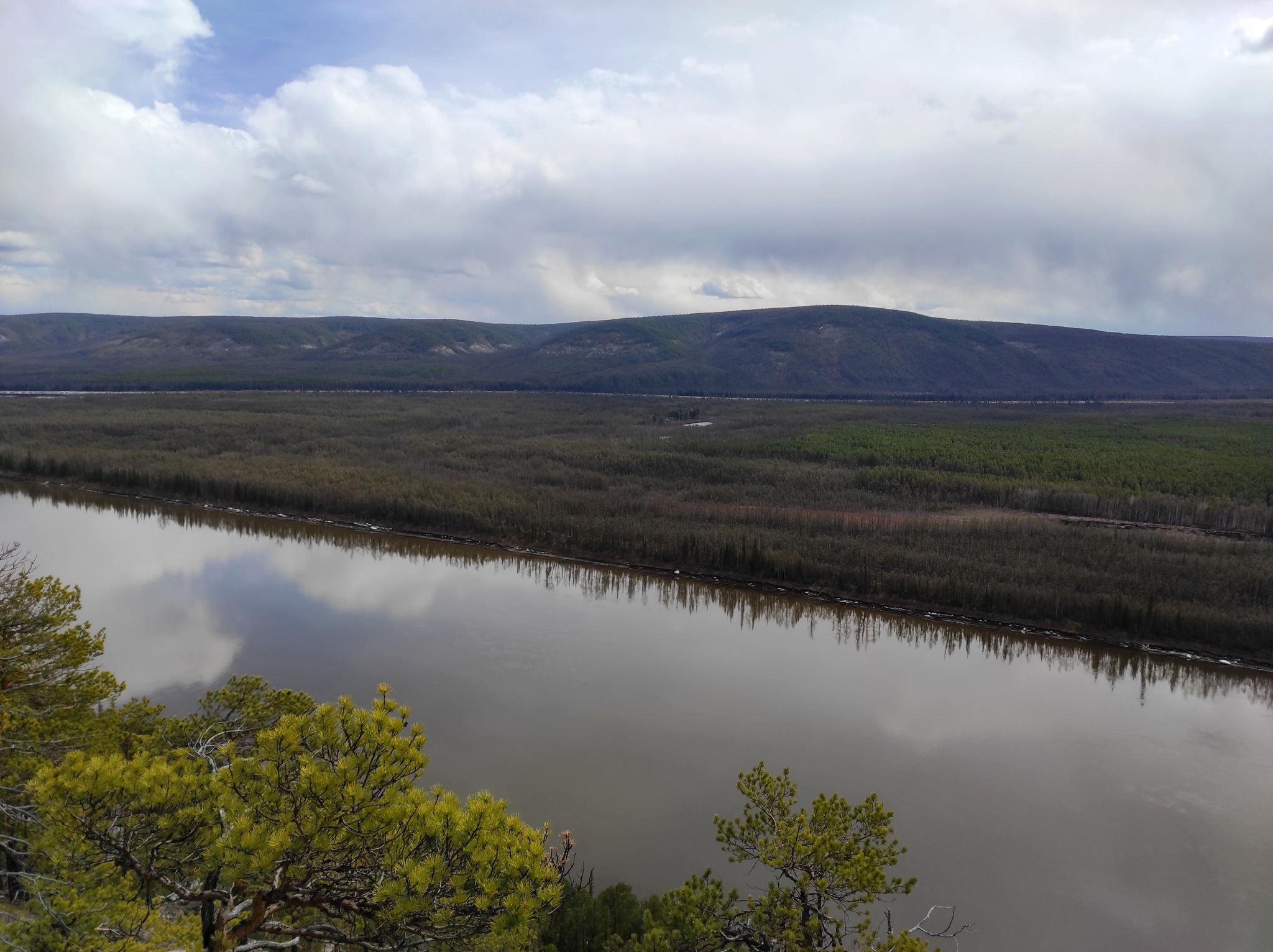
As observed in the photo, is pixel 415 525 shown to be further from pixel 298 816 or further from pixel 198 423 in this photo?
pixel 198 423

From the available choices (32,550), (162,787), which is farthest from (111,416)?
(162,787)

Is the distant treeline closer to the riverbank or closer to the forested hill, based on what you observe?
the riverbank

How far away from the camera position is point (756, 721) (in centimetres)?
1609

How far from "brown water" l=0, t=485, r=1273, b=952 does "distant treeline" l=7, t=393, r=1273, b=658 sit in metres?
1.91

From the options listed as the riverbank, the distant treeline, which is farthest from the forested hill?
the riverbank

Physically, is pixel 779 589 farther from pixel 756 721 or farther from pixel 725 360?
pixel 725 360

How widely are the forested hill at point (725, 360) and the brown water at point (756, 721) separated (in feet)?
342

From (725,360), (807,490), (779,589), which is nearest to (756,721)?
(779,589)

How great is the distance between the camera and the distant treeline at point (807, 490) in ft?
78.6

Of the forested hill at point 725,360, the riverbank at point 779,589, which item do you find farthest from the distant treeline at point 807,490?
the forested hill at point 725,360

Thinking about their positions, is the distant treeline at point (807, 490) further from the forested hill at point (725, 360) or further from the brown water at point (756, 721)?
the forested hill at point (725, 360)

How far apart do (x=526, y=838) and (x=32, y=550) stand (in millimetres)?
28893

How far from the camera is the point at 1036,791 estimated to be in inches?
543

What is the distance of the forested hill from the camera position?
139m
